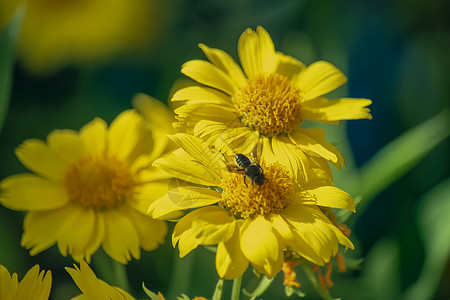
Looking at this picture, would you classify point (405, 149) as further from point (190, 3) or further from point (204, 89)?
point (190, 3)

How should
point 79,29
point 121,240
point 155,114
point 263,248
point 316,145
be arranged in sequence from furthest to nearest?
point 79,29, point 155,114, point 121,240, point 316,145, point 263,248

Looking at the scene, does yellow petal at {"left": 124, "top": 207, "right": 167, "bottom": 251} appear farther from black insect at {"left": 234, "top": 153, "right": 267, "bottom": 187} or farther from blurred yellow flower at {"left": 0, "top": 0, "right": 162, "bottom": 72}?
blurred yellow flower at {"left": 0, "top": 0, "right": 162, "bottom": 72}

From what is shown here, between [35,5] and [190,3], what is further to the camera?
[35,5]

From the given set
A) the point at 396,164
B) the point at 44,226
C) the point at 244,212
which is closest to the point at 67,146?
the point at 44,226

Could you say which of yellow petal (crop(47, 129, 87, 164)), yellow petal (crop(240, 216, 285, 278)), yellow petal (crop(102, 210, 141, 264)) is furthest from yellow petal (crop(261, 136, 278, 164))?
yellow petal (crop(47, 129, 87, 164))

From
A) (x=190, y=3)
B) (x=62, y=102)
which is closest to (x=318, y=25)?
(x=190, y=3)

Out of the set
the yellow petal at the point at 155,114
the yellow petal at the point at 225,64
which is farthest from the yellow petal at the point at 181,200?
the yellow petal at the point at 155,114

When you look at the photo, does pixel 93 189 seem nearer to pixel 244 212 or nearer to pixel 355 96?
pixel 244 212
